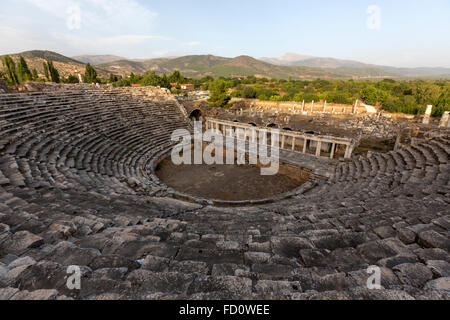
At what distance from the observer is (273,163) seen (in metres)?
16.8

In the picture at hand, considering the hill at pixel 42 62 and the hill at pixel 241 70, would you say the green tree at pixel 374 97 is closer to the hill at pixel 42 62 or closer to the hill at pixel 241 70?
the hill at pixel 42 62

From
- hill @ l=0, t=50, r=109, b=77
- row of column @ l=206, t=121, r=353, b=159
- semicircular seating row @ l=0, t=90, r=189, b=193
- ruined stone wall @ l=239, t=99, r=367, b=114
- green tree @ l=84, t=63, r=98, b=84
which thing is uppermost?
hill @ l=0, t=50, r=109, b=77

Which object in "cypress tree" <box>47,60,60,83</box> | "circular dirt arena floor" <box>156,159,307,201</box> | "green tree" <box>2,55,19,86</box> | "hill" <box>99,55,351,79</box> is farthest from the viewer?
"hill" <box>99,55,351,79</box>

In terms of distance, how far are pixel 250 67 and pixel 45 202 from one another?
579 ft

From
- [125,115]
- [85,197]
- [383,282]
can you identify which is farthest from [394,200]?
[125,115]

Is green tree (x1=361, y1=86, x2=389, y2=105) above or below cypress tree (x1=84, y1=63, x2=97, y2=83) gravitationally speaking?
below

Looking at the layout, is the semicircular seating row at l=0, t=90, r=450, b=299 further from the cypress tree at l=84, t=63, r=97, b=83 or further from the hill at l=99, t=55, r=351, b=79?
the hill at l=99, t=55, r=351, b=79

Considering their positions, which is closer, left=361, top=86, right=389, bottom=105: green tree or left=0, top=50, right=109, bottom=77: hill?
left=361, top=86, right=389, bottom=105: green tree

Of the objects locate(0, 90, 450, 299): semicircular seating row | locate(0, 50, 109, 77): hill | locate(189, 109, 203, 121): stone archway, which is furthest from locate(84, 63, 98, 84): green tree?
locate(0, 90, 450, 299): semicircular seating row

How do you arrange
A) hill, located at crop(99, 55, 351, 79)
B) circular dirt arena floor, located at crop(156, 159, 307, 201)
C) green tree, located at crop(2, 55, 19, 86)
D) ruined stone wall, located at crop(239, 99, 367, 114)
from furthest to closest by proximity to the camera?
1. hill, located at crop(99, 55, 351, 79)
2. ruined stone wall, located at crop(239, 99, 367, 114)
3. green tree, located at crop(2, 55, 19, 86)
4. circular dirt arena floor, located at crop(156, 159, 307, 201)

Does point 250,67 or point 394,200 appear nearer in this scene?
point 394,200

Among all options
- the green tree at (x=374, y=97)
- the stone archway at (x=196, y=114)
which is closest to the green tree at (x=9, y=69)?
the stone archway at (x=196, y=114)

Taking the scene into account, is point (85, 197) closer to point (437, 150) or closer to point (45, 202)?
point (45, 202)
